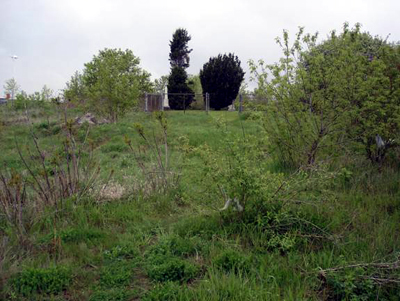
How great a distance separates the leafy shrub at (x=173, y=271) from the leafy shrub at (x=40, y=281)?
721mm

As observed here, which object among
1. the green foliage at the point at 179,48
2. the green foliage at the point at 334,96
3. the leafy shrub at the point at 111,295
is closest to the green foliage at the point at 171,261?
the leafy shrub at the point at 111,295

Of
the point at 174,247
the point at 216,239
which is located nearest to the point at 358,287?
the point at 216,239

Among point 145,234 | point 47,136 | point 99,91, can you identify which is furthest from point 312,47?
point 99,91

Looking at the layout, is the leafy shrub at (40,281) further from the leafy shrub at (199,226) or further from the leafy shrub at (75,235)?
the leafy shrub at (199,226)

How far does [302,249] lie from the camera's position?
3.66 m

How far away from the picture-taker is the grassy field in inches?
119

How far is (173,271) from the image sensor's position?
3.23 meters

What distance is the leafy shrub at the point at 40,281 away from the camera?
9.90ft

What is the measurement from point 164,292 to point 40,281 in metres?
1.05

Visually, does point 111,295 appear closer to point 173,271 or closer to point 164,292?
point 164,292

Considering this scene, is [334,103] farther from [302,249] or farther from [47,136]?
[47,136]

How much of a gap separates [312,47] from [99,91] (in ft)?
35.8

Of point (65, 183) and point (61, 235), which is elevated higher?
point (65, 183)

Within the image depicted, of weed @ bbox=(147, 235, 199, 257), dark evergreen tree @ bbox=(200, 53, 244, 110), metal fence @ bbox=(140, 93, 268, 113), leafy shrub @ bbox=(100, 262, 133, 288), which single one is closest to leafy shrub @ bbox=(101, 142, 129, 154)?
metal fence @ bbox=(140, 93, 268, 113)
